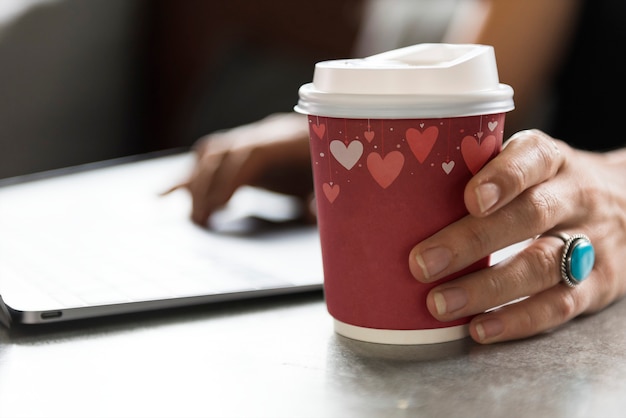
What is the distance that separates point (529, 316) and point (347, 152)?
20cm

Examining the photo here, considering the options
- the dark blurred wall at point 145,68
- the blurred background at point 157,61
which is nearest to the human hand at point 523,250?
the blurred background at point 157,61

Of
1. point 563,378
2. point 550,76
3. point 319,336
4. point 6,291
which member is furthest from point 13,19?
point 563,378

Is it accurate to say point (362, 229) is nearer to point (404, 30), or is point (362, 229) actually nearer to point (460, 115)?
point (460, 115)

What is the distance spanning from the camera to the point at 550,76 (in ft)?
6.50

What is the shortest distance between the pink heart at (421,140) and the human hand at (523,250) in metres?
0.04

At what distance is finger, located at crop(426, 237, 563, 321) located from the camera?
0.65 m

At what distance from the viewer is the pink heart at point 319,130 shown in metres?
0.65

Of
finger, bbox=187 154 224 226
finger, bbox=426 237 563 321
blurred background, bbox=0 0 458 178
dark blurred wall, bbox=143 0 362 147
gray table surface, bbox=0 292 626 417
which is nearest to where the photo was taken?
gray table surface, bbox=0 292 626 417

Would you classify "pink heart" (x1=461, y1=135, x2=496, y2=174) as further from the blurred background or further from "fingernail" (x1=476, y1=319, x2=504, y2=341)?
the blurred background

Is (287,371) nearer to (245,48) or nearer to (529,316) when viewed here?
(529,316)

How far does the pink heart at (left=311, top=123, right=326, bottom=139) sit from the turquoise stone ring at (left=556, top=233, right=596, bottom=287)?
234 mm

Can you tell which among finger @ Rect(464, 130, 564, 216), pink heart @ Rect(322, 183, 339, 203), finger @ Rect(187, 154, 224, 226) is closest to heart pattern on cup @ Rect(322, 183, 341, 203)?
pink heart @ Rect(322, 183, 339, 203)

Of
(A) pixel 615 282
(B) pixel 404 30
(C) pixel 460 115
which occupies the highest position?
(C) pixel 460 115

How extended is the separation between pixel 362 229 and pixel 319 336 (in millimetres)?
106
